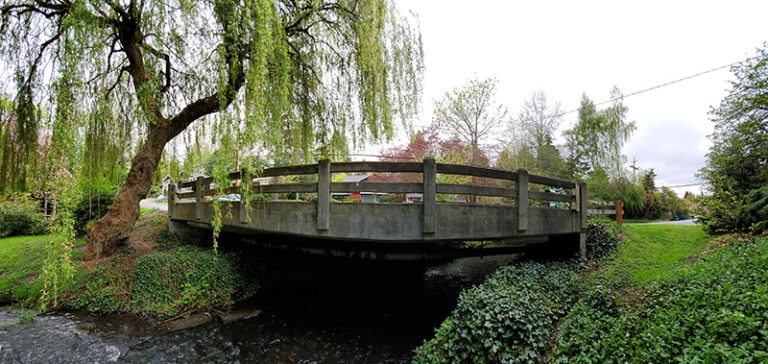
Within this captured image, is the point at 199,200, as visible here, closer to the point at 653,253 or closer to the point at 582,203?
the point at 582,203

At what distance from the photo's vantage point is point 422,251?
6539 mm

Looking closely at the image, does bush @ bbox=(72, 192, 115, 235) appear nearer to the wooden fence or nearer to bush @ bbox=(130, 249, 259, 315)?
bush @ bbox=(130, 249, 259, 315)

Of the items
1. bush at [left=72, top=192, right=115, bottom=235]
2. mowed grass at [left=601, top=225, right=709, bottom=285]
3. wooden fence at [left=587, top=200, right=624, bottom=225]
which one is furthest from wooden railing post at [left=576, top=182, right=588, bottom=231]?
bush at [left=72, top=192, right=115, bottom=235]

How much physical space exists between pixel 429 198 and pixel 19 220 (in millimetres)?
14555

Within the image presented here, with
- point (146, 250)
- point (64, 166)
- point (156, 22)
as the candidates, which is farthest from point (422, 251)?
point (156, 22)

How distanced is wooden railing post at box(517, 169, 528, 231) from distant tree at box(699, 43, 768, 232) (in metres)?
5.83

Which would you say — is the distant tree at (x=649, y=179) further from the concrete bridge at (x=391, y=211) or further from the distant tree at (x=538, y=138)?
the concrete bridge at (x=391, y=211)

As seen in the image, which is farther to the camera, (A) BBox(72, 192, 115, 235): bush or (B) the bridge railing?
(A) BBox(72, 192, 115, 235): bush

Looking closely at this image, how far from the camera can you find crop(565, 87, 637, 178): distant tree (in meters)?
20.3

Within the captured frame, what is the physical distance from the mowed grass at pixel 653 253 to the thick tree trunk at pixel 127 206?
9565mm

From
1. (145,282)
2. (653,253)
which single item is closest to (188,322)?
(145,282)

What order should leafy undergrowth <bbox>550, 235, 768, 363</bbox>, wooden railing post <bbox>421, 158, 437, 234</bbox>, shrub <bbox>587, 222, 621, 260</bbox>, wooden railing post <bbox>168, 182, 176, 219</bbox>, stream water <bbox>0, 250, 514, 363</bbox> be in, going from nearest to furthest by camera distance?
leafy undergrowth <bbox>550, 235, 768, 363</bbox> < wooden railing post <bbox>421, 158, 437, 234</bbox> < stream water <bbox>0, 250, 514, 363</bbox> < shrub <bbox>587, 222, 621, 260</bbox> < wooden railing post <bbox>168, 182, 176, 219</bbox>

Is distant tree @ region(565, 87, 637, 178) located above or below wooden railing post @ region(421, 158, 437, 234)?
above

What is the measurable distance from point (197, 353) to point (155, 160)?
14.7 ft
